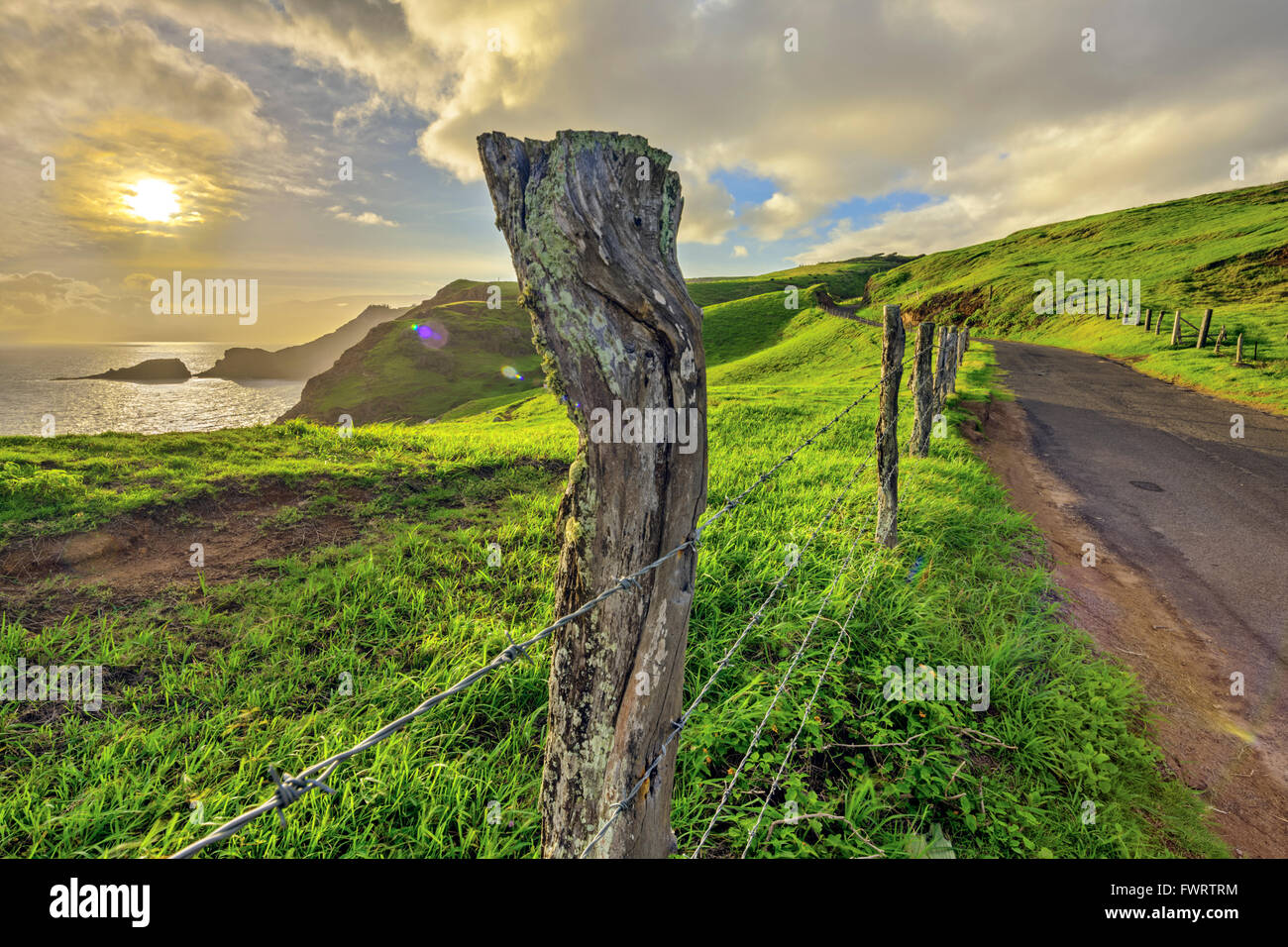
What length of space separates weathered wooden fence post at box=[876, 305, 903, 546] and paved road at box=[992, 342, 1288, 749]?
8.49 ft

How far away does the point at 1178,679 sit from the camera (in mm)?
3879

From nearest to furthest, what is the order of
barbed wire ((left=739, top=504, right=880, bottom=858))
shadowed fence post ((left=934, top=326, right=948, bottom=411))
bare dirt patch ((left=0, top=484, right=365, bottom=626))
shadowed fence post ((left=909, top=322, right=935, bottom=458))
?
1. barbed wire ((left=739, top=504, right=880, bottom=858))
2. bare dirt patch ((left=0, top=484, right=365, bottom=626))
3. shadowed fence post ((left=909, top=322, right=935, bottom=458))
4. shadowed fence post ((left=934, top=326, right=948, bottom=411))

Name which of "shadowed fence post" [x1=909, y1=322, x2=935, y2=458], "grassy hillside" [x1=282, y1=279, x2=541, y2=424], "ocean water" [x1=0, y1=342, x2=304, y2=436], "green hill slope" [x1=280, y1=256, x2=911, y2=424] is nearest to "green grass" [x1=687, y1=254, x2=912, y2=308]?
"green hill slope" [x1=280, y1=256, x2=911, y2=424]

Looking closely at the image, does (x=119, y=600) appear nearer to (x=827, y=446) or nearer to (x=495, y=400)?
(x=827, y=446)

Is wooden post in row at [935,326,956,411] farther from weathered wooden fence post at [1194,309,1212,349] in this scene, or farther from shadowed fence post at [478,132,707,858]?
weathered wooden fence post at [1194,309,1212,349]

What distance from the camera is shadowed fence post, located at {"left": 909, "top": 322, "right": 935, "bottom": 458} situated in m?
7.84

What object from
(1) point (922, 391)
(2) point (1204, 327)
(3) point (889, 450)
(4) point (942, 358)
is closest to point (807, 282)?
(2) point (1204, 327)

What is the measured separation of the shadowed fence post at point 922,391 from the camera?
784 cm

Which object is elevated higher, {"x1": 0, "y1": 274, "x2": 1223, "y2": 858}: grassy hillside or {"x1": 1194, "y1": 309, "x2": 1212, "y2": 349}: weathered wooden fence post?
{"x1": 1194, "y1": 309, "x2": 1212, "y2": 349}: weathered wooden fence post

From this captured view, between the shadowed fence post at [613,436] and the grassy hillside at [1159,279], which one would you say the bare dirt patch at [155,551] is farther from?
the grassy hillside at [1159,279]

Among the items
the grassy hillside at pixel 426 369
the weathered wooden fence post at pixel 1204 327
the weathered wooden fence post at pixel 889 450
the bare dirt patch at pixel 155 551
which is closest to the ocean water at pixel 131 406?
the grassy hillside at pixel 426 369

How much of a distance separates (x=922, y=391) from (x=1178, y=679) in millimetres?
4999

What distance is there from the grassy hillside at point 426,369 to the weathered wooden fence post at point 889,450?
73.0 metres

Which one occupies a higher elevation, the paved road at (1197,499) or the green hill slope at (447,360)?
the green hill slope at (447,360)
